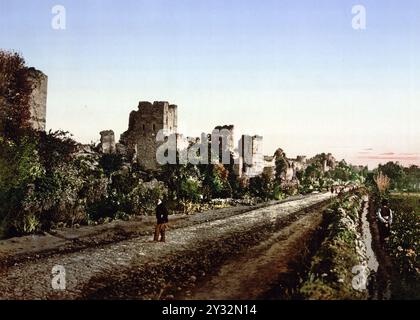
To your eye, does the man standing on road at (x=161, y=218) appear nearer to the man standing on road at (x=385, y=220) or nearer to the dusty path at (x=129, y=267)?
the dusty path at (x=129, y=267)

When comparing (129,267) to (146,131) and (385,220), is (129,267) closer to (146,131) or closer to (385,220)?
(385,220)

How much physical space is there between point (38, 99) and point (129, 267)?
14769 mm

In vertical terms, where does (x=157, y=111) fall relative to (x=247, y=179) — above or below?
above

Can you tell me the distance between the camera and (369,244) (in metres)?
15.2

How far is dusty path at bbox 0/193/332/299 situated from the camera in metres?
7.55

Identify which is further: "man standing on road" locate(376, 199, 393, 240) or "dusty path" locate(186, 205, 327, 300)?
"man standing on road" locate(376, 199, 393, 240)

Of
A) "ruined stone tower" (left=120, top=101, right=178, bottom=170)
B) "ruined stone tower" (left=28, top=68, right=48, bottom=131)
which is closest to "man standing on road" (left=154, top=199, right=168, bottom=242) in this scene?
"ruined stone tower" (left=28, top=68, right=48, bottom=131)

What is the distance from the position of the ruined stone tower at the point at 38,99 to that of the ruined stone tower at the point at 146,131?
803cm

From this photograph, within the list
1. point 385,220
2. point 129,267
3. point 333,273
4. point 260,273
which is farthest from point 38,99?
point 333,273

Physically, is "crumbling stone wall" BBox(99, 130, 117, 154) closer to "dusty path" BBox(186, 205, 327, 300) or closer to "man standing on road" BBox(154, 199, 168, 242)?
"man standing on road" BBox(154, 199, 168, 242)

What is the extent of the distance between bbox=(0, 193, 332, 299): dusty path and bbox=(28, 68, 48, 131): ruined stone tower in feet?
36.3
